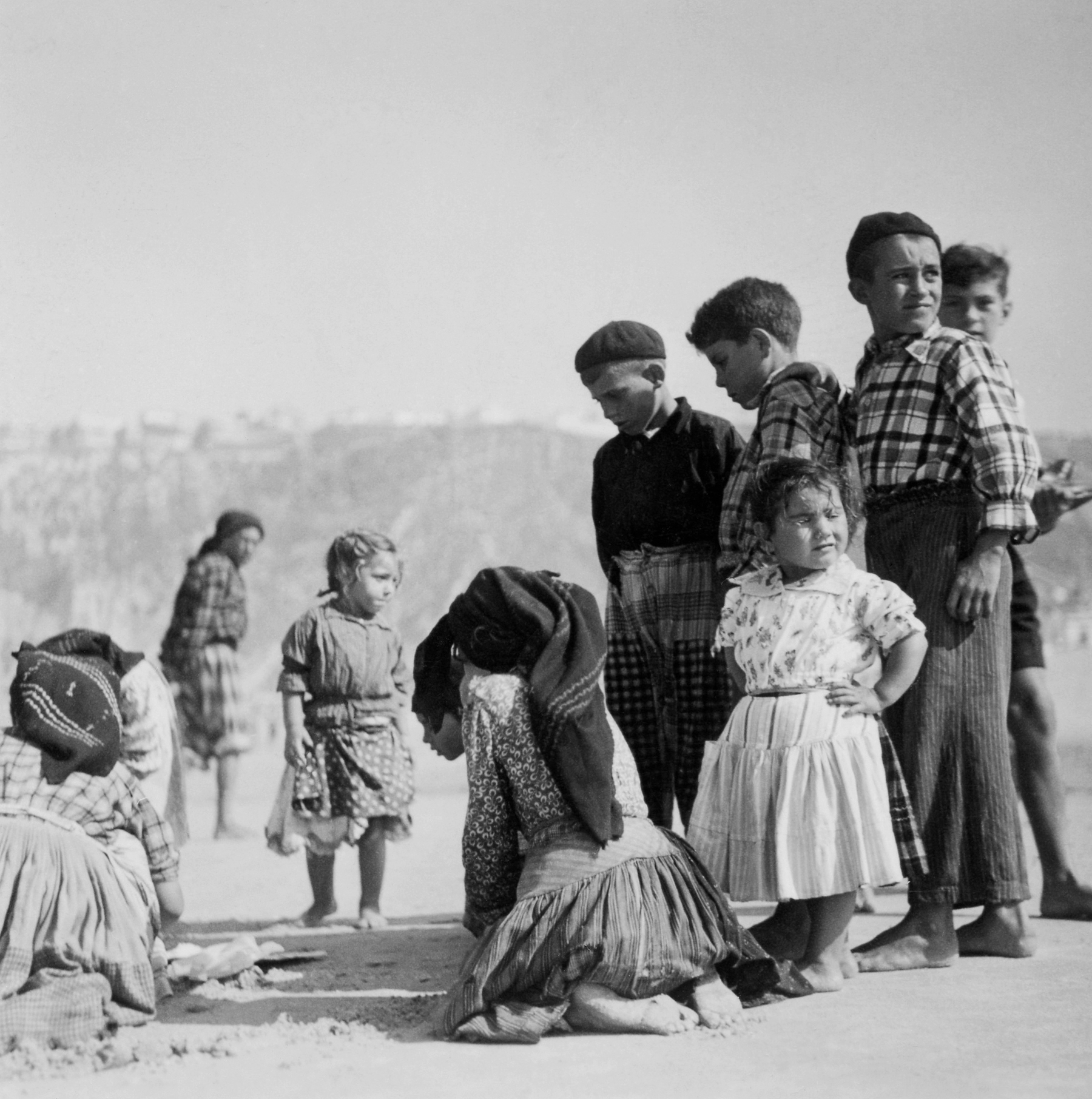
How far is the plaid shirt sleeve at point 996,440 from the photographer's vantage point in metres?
4.22

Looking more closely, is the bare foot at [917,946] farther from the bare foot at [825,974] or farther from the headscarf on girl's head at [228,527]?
the headscarf on girl's head at [228,527]

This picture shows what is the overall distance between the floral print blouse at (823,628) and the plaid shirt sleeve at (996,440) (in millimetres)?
397

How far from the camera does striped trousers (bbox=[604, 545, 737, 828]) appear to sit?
4910 millimetres

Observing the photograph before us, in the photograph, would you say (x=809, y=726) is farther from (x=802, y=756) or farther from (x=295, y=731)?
(x=295, y=731)

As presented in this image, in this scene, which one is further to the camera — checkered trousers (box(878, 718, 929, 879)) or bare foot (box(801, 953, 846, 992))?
checkered trousers (box(878, 718, 929, 879))

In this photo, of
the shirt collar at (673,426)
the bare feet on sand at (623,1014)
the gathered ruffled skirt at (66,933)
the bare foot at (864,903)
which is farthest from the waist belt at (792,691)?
the gathered ruffled skirt at (66,933)

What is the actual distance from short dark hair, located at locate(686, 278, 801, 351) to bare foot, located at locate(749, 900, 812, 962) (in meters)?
1.88

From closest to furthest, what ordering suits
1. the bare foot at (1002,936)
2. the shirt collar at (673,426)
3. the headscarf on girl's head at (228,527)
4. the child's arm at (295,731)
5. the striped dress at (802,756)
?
the striped dress at (802,756) → the bare foot at (1002,936) → the shirt collar at (673,426) → the child's arm at (295,731) → the headscarf on girl's head at (228,527)

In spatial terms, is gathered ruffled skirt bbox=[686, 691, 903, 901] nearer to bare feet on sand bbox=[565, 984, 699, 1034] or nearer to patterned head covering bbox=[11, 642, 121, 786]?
bare feet on sand bbox=[565, 984, 699, 1034]

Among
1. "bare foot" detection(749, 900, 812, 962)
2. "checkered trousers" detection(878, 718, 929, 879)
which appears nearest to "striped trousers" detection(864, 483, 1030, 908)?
"checkered trousers" detection(878, 718, 929, 879)

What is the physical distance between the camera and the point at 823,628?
4.11 m

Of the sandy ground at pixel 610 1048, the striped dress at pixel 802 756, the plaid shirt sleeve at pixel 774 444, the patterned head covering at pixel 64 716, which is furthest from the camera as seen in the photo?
the plaid shirt sleeve at pixel 774 444

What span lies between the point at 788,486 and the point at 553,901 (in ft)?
4.52

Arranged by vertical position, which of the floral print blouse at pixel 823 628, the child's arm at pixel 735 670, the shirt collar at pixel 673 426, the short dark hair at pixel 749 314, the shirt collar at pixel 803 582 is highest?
the short dark hair at pixel 749 314
